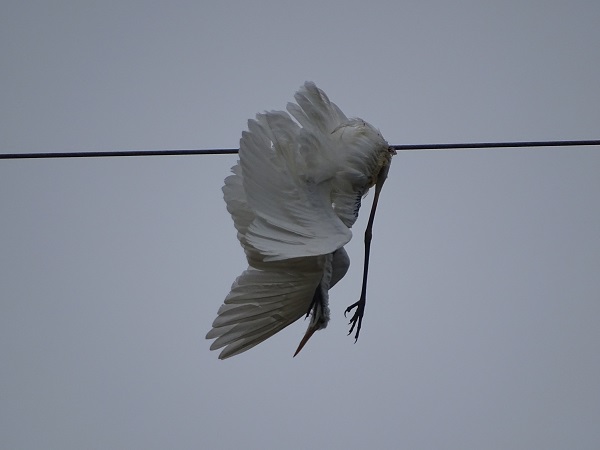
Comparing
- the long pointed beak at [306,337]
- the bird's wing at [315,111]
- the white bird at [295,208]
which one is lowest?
the long pointed beak at [306,337]

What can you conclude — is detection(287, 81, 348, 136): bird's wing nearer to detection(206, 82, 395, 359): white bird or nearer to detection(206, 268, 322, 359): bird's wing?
detection(206, 82, 395, 359): white bird

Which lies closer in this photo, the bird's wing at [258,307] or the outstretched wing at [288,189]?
the outstretched wing at [288,189]

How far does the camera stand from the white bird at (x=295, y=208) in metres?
4.91

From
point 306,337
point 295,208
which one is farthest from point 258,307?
point 295,208

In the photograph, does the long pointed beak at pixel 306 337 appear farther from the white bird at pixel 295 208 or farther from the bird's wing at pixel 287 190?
the bird's wing at pixel 287 190

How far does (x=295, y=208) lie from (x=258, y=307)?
0.64 m

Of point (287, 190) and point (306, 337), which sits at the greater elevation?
point (287, 190)

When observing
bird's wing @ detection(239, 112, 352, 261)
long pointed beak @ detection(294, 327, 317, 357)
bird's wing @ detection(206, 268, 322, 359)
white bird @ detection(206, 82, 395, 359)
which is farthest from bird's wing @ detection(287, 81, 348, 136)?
long pointed beak @ detection(294, 327, 317, 357)

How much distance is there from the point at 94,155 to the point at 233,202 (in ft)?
2.84

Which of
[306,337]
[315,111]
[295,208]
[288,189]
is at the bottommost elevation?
[306,337]

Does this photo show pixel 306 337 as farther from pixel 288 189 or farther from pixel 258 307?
pixel 288 189

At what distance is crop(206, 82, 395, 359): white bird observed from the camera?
491cm

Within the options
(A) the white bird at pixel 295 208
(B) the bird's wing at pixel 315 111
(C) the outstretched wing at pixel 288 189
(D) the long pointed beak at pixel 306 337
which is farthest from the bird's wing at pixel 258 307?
(B) the bird's wing at pixel 315 111

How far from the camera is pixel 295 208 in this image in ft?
16.4
